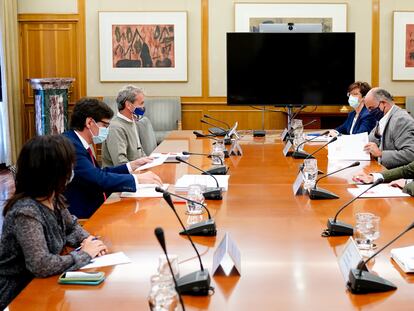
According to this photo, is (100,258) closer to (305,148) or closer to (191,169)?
(191,169)

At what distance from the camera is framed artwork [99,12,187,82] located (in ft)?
29.2

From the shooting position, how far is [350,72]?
6.49 meters

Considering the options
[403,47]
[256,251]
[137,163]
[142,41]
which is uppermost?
[142,41]

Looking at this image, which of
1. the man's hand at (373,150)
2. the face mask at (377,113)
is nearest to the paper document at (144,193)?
the man's hand at (373,150)

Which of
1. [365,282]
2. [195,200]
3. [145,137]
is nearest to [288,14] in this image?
[145,137]

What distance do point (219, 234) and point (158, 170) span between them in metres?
1.67

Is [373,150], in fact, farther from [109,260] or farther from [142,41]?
[142,41]

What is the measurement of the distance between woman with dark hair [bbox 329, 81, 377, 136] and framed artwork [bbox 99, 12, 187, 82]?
3.30 metres

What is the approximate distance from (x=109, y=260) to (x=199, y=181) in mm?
1382

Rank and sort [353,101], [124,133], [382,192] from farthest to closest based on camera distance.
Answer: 1. [353,101]
2. [124,133]
3. [382,192]

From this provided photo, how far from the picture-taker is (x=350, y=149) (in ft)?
15.0

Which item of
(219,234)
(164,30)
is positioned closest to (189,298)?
(219,234)

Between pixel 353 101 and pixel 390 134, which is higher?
pixel 353 101

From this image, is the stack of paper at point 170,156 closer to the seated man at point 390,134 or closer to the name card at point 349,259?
the seated man at point 390,134
